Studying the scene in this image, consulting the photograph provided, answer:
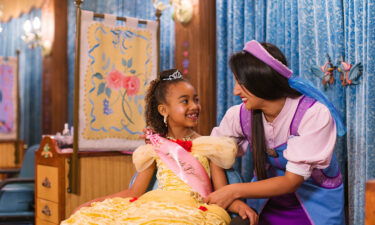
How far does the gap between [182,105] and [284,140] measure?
0.52 meters

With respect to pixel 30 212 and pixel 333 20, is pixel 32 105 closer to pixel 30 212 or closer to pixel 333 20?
pixel 30 212

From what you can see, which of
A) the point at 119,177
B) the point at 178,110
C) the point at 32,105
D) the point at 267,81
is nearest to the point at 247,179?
the point at 119,177

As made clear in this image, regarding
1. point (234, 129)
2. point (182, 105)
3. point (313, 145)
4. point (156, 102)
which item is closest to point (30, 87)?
point (156, 102)

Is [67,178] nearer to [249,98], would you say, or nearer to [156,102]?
[156,102]

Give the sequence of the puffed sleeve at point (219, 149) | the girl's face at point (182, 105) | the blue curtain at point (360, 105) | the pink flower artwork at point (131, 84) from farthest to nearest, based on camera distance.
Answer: the pink flower artwork at point (131, 84) → the blue curtain at point (360, 105) → the girl's face at point (182, 105) → the puffed sleeve at point (219, 149)

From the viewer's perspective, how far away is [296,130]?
192 centimetres

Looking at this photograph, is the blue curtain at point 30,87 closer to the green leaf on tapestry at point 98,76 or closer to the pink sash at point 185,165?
the green leaf on tapestry at point 98,76

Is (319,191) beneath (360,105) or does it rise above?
beneath

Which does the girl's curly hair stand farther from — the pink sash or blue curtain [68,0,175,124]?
blue curtain [68,0,175,124]

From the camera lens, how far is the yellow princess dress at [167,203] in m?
1.72

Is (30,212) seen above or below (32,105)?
below

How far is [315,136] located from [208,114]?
6.63ft

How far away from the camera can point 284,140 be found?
79.5 inches

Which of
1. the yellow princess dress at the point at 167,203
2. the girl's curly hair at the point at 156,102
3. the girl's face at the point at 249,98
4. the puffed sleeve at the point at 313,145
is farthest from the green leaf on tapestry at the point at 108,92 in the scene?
the puffed sleeve at the point at 313,145
